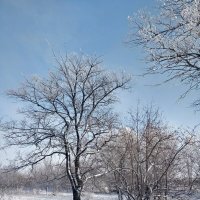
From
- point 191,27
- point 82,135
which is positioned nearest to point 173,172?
point 191,27

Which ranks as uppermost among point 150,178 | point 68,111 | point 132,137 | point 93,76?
point 93,76

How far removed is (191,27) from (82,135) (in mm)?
13544

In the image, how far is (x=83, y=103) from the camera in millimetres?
22094

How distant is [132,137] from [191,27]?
104 inches

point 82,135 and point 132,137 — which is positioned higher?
point 82,135

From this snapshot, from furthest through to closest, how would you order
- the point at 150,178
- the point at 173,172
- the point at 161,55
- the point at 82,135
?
the point at 82,135 → the point at 173,172 → the point at 161,55 → the point at 150,178

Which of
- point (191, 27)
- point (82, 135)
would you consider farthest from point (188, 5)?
point (82, 135)

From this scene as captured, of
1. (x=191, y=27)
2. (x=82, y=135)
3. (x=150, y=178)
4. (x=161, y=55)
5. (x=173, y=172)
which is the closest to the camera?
(x=150, y=178)

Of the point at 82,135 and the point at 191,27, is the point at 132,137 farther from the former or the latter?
the point at 82,135

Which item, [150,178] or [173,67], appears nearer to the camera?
[150,178]

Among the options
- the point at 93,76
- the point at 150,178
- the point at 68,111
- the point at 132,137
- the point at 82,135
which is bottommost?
the point at 150,178

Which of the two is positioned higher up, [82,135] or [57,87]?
[57,87]

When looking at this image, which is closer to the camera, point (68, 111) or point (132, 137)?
point (132, 137)

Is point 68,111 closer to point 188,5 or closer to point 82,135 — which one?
point 82,135
